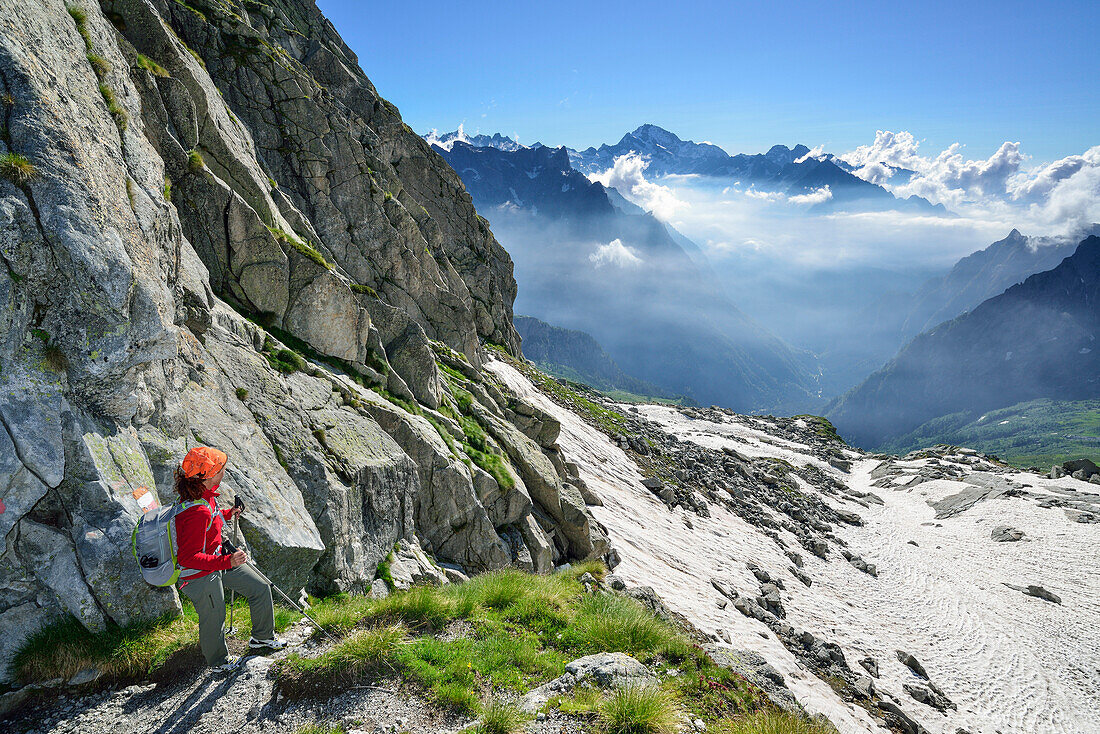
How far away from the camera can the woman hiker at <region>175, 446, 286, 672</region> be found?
6.15 m

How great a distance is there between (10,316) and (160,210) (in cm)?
444

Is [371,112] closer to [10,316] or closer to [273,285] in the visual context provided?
[273,285]

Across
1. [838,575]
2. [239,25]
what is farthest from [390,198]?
[838,575]

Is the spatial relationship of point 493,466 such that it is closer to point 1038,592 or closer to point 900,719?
point 900,719

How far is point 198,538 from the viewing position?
620cm

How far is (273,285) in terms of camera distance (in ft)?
54.8

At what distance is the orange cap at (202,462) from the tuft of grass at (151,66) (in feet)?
57.4

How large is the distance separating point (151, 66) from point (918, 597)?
53937 mm

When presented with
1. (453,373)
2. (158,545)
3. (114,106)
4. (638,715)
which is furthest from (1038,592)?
(114,106)

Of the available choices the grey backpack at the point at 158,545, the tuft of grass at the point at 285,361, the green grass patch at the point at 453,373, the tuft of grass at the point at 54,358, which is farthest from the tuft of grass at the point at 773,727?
the green grass patch at the point at 453,373

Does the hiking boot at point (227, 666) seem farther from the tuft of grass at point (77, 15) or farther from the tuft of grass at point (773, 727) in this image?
the tuft of grass at point (77, 15)

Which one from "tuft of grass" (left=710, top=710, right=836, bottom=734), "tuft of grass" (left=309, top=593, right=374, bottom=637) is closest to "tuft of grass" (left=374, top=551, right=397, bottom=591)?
"tuft of grass" (left=309, top=593, right=374, bottom=637)

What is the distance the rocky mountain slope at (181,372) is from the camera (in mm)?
6531

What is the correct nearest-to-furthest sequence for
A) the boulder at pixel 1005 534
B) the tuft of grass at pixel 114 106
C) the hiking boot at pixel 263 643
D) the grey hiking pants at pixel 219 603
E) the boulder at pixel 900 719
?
the grey hiking pants at pixel 219 603, the hiking boot at pixel 263 643, the tuft of grass at pixel 114 106, the boulder at pixel 900 719, the boulder at pixel 1005 534
